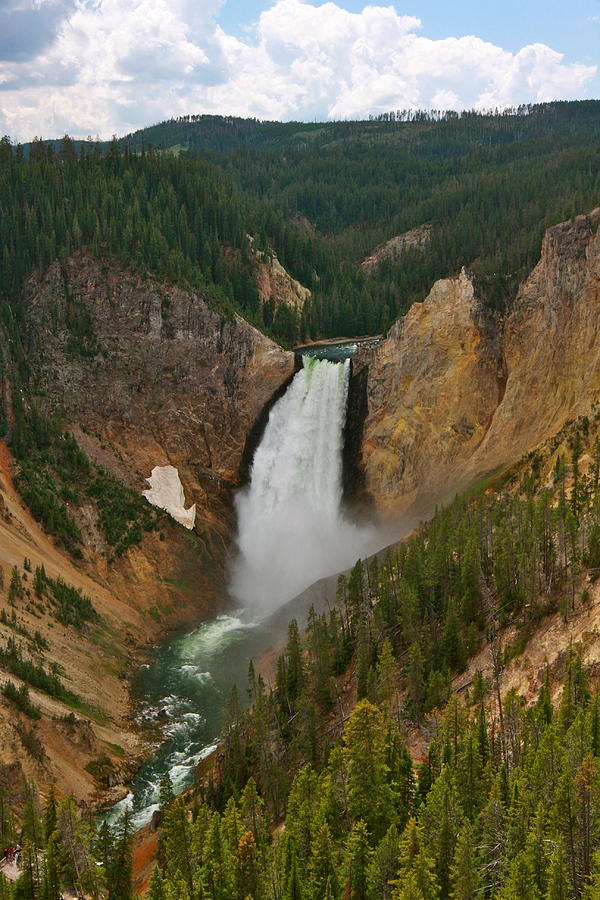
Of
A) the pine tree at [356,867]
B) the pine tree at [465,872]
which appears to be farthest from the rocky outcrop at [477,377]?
the pine tree at [465,872]

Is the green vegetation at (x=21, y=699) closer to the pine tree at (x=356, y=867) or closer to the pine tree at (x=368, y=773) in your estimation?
the pine tree at (x=368, y=773)

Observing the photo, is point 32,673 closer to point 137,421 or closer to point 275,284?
point 137,421

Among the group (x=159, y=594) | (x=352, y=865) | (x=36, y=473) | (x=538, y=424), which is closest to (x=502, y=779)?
(x=352, y=865)

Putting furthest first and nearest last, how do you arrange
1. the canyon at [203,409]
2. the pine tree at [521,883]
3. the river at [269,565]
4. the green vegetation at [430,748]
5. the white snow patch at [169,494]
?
1. the white snow patch at [169,494]
2. the canyon at [203,409]
3. the river at [269,565]
4. the green vegetation at [430,748]
5. the pine tree at [521,883]

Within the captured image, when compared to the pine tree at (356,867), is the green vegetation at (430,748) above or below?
above

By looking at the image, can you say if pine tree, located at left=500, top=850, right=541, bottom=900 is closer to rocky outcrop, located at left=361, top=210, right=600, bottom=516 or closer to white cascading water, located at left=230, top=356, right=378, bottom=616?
rocky outcrop, located at left=361, top=210, right=600, bottom=516

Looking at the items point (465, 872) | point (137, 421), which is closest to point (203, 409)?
point (137, 421)

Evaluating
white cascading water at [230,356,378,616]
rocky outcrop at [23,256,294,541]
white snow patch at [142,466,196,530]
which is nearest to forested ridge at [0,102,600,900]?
rocky outcrop at [23,256,294,541]
